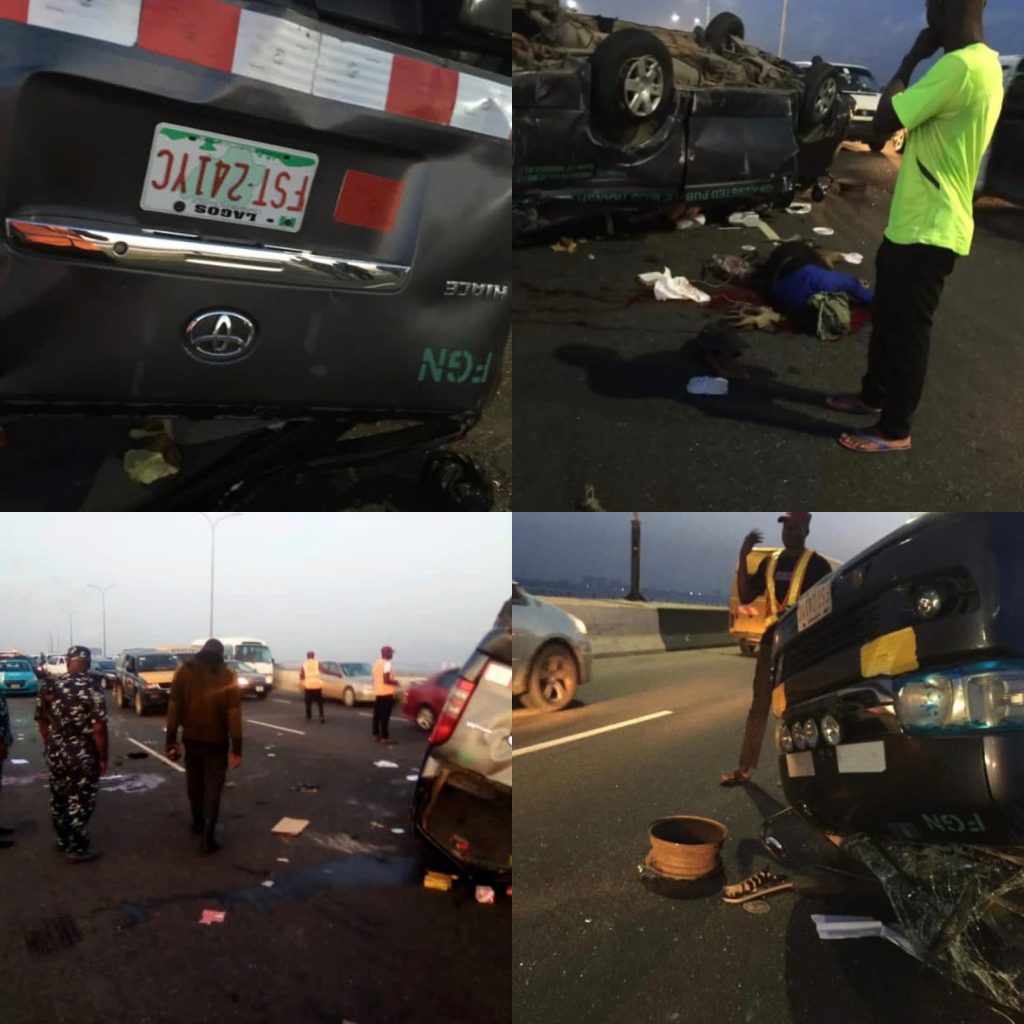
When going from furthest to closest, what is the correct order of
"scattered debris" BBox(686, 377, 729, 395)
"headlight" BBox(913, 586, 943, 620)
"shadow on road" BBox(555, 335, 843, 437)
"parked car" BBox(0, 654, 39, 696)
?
1. "scattered debris" BBox(686, 377, 729, 395)
2. "shadow on road" BBox(555, 335, 843, 437)
3. "parked car" BBox(0, 654, 39, 696)
4. "headlight" BBox(913, 586, 943, 620)

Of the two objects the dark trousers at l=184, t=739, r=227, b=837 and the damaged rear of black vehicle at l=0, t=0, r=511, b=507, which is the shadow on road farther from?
the dark trousers at l=184, t=739, r=227, b=837

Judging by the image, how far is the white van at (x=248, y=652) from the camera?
2385 millimetres

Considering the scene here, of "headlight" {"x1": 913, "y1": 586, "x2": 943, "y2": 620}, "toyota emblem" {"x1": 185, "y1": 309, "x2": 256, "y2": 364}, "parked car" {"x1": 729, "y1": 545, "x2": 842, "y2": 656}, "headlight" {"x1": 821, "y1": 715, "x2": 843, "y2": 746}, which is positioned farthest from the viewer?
"parked car" {"x1": 729, "y1": 545, "x2": 842, "y2": 656}

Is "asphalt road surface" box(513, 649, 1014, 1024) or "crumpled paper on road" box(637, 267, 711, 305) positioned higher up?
"crumpled paper on road" box(637, 267, 711, 305)

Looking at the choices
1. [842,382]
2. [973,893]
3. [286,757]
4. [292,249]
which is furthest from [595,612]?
[842,382]

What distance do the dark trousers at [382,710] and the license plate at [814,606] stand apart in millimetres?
1310

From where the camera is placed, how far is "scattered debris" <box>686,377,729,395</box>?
3117 millimetres

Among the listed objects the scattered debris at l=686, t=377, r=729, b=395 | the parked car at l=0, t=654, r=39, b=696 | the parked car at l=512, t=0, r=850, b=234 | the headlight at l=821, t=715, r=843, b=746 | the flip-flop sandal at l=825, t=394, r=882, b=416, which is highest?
the parked car at l=512, t=0, r=850, b=234

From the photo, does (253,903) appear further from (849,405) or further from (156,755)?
(849,405)

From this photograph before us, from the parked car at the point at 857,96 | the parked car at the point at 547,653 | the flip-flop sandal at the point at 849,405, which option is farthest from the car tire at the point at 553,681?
the parked car at the point at 857,96

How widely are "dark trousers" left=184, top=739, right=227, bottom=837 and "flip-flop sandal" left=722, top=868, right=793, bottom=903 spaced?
1.57 meters

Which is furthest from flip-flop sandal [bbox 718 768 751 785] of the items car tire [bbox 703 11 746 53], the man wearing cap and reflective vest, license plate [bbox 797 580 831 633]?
car tire [bbox 703 11 746 53]

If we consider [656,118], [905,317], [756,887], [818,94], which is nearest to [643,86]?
[656,118]

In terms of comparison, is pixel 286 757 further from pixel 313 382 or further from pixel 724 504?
pixel 724 504
